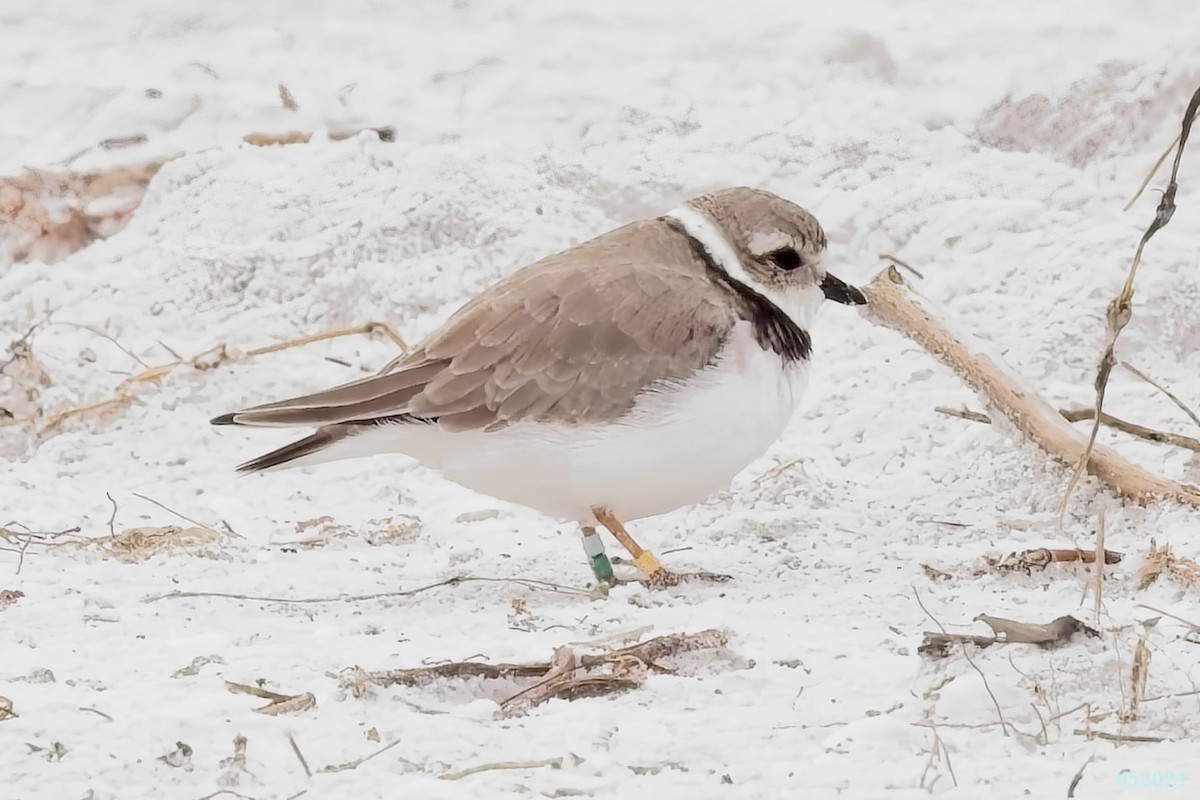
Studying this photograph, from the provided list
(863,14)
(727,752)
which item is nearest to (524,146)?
(863,14)

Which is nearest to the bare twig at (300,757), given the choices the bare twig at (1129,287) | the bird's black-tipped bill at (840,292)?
the bare twig at (1129,287)

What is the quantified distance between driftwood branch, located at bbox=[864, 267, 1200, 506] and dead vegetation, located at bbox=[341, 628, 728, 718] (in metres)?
1.25

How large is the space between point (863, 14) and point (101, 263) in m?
3.51

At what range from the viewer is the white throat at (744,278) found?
3.32m

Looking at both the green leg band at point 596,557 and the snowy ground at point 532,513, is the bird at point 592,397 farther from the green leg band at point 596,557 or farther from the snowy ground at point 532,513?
the snowy ground at point 532,513

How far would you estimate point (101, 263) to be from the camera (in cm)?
510

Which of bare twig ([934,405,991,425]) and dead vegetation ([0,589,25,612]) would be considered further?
bare twig ([934,405,991,425])

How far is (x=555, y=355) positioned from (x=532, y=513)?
890mm

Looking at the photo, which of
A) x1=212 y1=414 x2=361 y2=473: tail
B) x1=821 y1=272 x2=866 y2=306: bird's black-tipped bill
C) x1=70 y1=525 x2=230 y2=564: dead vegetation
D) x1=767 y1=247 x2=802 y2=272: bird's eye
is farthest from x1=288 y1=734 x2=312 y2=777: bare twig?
x1=821 y1=272 x2=866 y2=306: bird's black-tipped bill

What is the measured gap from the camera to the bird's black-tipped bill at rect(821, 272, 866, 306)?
11.3 ft

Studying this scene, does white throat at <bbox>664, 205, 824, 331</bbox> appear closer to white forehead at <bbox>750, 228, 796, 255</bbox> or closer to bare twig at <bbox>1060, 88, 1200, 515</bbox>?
white forehead at <bbox>750, 228, 796, 255</bbox>

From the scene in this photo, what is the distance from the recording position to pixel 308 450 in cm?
317

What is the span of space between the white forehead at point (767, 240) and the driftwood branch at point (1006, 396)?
21.9 inches

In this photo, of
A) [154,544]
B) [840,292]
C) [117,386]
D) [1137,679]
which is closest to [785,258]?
[840,292]
